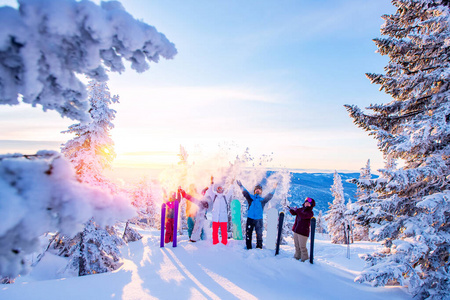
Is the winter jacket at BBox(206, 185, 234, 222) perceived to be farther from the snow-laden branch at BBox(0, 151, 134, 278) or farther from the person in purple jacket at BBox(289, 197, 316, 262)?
the snow-laden branch at BBox(0, 151, 134, 278)

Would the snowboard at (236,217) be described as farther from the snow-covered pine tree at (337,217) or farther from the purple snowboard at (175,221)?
the snow-covered pine tree at (337,217)

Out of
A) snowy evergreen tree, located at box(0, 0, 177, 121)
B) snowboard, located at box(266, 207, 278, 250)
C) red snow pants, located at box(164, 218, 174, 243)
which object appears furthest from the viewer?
red snow pants, located at box(164, 218, 174, 243)

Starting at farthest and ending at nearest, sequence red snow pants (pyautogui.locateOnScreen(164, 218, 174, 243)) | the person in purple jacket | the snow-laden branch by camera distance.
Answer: red snow pants (pyautogui.locateOnScreen(164, 218, 174, 243))
the person in purple jacket
the snow-laden branch

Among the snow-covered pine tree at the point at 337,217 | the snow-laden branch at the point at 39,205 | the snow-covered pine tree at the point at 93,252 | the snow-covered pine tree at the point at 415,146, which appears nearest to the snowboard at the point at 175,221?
the snow-covered pine tree at the point at 93,252

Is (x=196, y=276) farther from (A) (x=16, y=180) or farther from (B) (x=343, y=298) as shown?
(A) (x=16, y=180)

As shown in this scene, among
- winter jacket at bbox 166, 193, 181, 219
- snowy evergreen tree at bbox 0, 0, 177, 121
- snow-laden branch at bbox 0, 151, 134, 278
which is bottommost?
winter jacket at bbox 166, 193, 181, 219

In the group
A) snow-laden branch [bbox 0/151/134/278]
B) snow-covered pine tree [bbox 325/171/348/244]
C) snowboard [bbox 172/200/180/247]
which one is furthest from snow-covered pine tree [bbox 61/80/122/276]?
snow-covered pine tree [bbox 325/171/348/244]

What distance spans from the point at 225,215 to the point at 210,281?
349 cm

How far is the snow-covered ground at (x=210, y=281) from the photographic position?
524 centimetres

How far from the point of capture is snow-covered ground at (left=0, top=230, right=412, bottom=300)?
5242 mm

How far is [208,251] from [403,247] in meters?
5.70

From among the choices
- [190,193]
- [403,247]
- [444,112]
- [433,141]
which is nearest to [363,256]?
[403,247]

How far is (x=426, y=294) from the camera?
5.75 metres

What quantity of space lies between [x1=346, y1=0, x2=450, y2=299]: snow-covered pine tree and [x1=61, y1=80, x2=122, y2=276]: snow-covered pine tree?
431 inches
